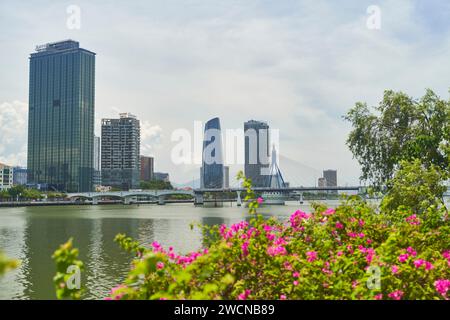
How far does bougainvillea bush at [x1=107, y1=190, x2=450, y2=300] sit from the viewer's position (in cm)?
516

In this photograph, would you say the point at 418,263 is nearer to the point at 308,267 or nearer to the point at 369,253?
the point at 369,253

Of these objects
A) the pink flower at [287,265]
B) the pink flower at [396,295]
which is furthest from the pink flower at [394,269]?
the pink flower at [287,265]

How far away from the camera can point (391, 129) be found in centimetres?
2647

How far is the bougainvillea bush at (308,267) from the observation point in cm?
516

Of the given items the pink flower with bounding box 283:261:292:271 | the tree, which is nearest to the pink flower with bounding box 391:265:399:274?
the pink flower with bounding box 283:261:292:271

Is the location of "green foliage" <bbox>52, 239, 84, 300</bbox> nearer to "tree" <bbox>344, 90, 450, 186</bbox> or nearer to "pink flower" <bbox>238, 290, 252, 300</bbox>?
"pink flower" <bbox>238, 290, 252, 300</bbox>

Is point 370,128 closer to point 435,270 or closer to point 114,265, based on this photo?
point 114,265

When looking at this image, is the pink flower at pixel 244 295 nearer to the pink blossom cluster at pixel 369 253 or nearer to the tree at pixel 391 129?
the pink blossom cluster at pixel 369 253

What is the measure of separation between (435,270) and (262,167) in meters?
147

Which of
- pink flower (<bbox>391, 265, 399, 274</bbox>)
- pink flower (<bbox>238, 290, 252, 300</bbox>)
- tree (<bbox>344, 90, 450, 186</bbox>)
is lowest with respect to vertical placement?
pink flower (<bbox>238, 290, 252, 300</bbox>)

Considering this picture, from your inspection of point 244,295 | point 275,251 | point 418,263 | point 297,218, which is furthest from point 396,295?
point 297,218

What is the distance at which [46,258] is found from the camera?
2677 cm
